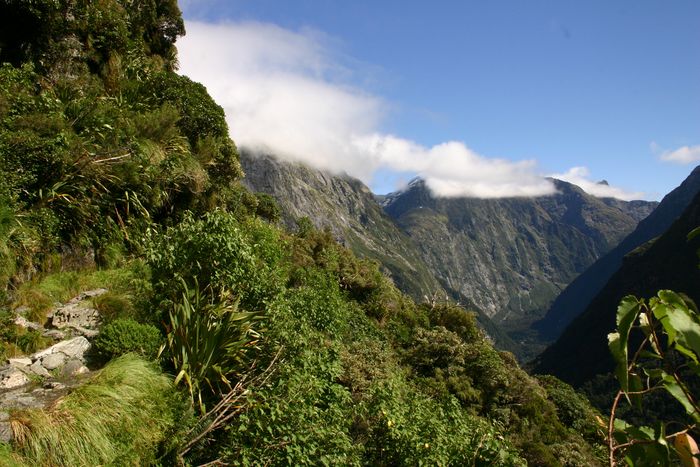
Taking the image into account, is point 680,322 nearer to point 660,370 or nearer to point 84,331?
point 660,370

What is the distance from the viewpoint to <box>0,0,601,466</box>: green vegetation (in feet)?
19.7

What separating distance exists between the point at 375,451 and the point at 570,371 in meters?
168

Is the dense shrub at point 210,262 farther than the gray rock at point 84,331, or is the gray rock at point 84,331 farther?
the dense shrub at point 210,262

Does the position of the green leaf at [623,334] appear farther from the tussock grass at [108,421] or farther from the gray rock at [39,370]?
the gray rock at [39,370]

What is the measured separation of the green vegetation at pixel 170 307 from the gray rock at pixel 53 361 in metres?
0.51

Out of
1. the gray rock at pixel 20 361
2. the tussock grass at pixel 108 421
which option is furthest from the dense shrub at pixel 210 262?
the gray rock at pixel 20 361

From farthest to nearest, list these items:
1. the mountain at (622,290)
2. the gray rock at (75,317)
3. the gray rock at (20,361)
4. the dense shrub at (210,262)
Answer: the mountain at (622,290) < the dense shrub at (210,262) < the gray rock at (75,317) < the gray rock at (20,361)

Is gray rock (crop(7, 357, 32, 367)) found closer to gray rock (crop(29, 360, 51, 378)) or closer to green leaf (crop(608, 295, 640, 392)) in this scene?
gray rock (crop(29, 360, 51, 378))

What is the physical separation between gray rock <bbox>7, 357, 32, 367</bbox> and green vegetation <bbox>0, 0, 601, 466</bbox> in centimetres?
29

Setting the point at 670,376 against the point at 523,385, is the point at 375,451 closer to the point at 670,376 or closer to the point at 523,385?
the point at 670,376

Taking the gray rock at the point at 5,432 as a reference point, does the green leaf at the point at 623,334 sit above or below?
above

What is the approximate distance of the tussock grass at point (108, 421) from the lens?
4.57 m

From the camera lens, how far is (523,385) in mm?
17047

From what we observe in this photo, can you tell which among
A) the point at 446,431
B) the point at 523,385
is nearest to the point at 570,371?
the point at 523,385
